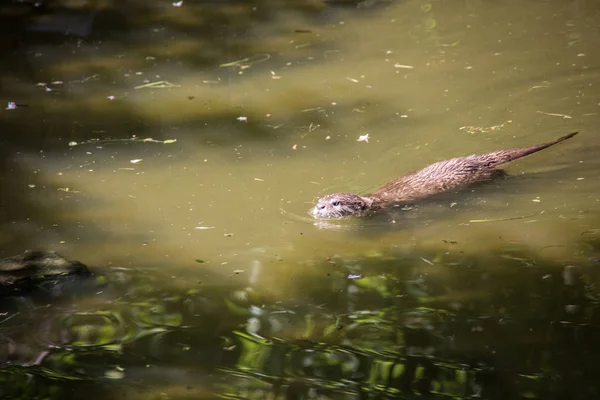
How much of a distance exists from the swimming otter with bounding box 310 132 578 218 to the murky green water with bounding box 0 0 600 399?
0.38 feet

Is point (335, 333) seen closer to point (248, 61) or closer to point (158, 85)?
point (158, 85)

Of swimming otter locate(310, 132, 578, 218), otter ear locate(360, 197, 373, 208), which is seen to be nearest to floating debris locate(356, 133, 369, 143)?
swimming otter locate(310, 132, 578, 218)

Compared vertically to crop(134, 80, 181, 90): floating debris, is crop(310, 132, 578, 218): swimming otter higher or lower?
lower

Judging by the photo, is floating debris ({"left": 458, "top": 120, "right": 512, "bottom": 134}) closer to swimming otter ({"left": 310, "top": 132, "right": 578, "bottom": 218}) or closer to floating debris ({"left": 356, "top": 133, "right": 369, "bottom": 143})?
swimming otter ({"left": 310, "top": 132, "right": 578, "bottom": 218})

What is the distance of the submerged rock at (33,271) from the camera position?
4.78m

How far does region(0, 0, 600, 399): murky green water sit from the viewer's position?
4.02 m

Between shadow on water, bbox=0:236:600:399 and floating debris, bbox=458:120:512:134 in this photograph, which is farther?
floating debris, bbox=458:120:512:134

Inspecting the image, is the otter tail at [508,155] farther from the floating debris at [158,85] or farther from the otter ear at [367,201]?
the floating debris at [158,85]

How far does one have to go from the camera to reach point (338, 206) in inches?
218

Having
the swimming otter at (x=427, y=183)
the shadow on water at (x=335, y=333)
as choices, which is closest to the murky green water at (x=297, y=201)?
the shadow on water at (x=335, y=333)

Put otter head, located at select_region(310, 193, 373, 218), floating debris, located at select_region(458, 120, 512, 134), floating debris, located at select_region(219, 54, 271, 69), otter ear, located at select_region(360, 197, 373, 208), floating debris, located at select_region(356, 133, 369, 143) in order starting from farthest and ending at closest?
floating debris, located at select_region(219, 54, 271, 69) < floating debris, located at select_region(458, 120, 512, 134) < floating debris, located at select_region(356, 133, 369, 143) < otter ear, located at select_region(360, 197, 373, 208) < otter head, located at select_region(310, 193, 373, 218)

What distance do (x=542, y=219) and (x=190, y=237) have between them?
8.32 feet

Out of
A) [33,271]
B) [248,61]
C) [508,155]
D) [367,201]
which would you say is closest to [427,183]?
[367,201]

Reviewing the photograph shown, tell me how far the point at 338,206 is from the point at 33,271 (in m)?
2.18
